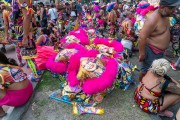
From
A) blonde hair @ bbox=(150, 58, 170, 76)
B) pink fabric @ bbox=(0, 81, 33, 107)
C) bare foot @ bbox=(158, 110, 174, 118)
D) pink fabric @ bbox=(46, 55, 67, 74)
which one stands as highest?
blonde hair @ bbox=(150, 58, 170, 76)

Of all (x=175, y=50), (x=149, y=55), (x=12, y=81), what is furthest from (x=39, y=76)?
(x=175, y=50)

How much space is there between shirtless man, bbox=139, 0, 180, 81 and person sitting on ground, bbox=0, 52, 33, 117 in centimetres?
197

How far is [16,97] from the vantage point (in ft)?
9.27

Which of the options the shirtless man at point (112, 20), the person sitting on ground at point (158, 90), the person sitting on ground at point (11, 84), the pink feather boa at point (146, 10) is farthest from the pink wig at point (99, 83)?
the shirtless man at point (112, 20)

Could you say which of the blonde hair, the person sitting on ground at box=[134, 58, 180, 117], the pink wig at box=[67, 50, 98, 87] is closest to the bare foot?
the person sitting on ground at box=[134, 58, 180, 117]

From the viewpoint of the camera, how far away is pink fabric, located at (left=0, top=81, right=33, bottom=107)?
275cm

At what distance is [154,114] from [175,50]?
3461 mm

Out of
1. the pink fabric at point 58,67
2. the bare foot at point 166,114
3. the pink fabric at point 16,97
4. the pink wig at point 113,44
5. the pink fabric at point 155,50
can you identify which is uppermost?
the pink fabric at point 155,50

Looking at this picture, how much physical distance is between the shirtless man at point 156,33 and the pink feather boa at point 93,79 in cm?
56

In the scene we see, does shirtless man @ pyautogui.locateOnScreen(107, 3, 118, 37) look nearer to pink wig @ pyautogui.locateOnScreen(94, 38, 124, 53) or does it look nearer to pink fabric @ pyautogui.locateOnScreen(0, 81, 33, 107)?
pink wig @ pyautogui.locateOnScreen(94, 38, 124, 53)

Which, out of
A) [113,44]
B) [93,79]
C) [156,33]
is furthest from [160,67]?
[113,44]

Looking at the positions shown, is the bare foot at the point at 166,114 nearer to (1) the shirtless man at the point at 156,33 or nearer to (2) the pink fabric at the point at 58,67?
(1) the shirtless man at the point at 156,33

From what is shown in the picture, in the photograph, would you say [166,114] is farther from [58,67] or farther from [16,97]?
[16,97]

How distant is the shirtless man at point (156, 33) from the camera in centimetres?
264
